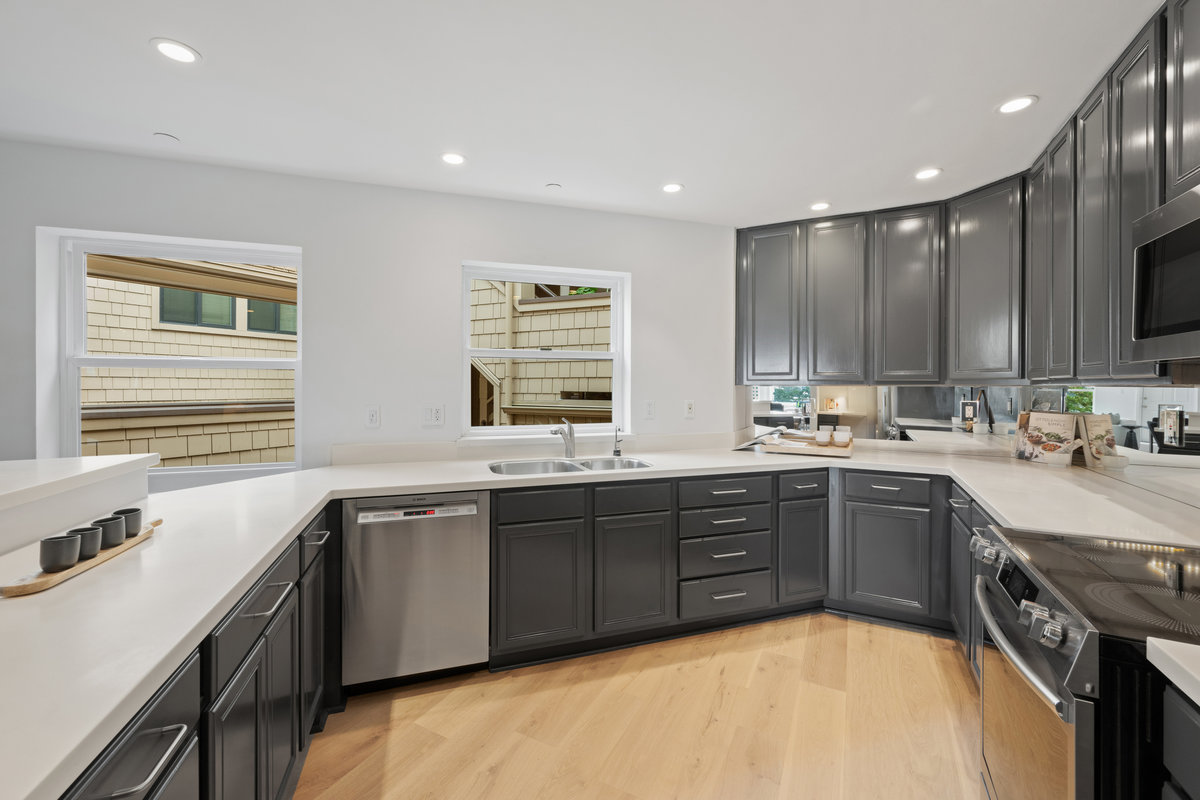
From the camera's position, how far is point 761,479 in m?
2.87

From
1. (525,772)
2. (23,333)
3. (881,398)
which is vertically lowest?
(525,772)

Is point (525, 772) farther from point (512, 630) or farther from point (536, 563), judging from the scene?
point (536, 563)

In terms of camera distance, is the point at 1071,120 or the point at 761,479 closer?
the point at 1071,120

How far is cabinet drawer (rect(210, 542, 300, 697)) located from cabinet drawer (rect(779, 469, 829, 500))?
232 centimetres

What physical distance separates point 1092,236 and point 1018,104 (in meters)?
0.58

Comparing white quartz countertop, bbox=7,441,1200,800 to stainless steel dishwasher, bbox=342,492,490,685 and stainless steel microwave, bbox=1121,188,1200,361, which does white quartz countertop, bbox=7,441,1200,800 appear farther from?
stainless steel microwave, bbox=1121,188,1200,361

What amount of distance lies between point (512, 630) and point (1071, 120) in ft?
10.3

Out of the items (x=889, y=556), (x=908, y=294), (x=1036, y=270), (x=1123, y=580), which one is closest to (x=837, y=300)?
(x=908, y=294)

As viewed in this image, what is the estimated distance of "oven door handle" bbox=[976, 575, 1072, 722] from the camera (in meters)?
1.05

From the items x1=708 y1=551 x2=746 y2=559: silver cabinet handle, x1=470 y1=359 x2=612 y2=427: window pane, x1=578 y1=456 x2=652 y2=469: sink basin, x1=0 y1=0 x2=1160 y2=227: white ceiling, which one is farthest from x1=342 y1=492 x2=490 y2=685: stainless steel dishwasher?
x1=0 y1=0 x2=1160 y2=227: white ceiling

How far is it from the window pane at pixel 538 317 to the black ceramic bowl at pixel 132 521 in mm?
1909

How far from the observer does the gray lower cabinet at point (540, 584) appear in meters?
2.39

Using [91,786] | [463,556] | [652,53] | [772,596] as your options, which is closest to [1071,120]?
[652,53]

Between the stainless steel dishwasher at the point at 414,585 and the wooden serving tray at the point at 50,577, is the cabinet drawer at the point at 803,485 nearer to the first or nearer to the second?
the stainless steel dishwasher at the point at 414,585
